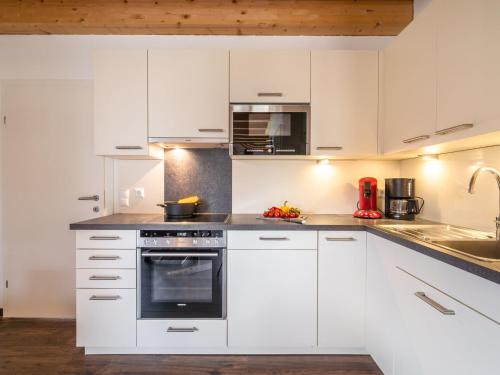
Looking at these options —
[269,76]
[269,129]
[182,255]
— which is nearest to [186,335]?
[182,255]

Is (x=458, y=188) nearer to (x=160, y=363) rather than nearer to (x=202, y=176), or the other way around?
(x=202, y=176)

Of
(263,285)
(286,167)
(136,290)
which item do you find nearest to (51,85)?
(136,290)

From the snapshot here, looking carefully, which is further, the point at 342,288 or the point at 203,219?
the point at 203,219

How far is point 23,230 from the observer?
2.47 meters

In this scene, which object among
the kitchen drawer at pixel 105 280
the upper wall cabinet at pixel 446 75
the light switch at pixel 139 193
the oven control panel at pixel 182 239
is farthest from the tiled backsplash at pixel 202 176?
the upper wall cabinet at pixel 446 75

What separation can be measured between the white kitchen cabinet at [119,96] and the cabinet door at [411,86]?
180 cm

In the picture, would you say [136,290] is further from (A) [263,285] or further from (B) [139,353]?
(A) [263,285]

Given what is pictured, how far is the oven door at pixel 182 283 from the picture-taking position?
73.0 inches

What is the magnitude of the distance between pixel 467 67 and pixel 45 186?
3102mm

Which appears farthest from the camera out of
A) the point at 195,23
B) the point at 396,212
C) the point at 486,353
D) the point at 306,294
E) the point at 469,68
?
the point at 195,23

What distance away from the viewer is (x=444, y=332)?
3.51 feet

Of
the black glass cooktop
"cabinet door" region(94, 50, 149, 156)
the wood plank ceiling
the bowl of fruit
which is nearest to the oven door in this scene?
the black glass cooktop

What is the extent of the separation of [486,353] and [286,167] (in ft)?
5.86

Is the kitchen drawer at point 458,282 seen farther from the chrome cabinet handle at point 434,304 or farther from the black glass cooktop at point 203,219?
the black glass cooktop at point 203,219
